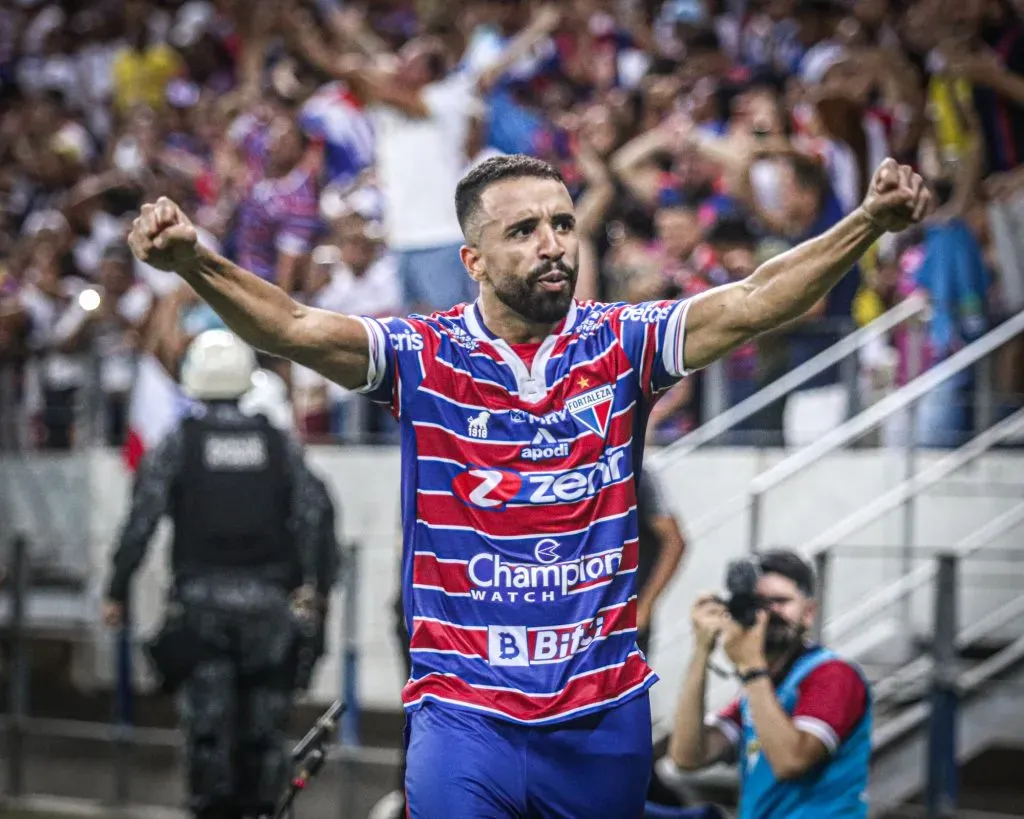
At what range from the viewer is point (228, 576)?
9523mm

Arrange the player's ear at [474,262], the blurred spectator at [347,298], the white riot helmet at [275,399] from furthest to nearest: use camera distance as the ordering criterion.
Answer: the blurred spectator at [347,298] → the white riot helmet at [275,399] → the player's ear at [474,262]

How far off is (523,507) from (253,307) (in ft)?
2.83

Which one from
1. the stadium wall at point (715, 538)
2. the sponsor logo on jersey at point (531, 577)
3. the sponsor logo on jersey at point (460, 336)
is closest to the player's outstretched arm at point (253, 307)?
the sponsor logo on jersey at point (460, 336)

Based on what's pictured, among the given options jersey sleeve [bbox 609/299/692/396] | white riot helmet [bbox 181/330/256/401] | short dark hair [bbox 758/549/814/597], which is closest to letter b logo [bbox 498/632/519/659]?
jersey sleeve [bbox 609/299/692/396]

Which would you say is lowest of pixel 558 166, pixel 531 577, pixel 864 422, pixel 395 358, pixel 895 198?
pixel 531 577

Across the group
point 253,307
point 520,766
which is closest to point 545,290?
point 253,307

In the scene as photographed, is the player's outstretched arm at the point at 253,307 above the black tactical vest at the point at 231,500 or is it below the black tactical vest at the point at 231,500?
above

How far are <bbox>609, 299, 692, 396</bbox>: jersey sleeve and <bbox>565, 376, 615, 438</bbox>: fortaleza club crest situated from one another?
12 cm

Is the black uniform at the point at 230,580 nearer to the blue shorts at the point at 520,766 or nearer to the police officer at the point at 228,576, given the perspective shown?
the police officer at the point at 228,576

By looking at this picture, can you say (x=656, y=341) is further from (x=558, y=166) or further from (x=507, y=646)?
(x=558, y=166)

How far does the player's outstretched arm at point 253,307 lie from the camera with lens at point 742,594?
71.1 inches

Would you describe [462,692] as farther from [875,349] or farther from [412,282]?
[412,282]

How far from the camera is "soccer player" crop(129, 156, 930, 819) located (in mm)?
4816

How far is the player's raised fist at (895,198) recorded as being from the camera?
4.62 meters
